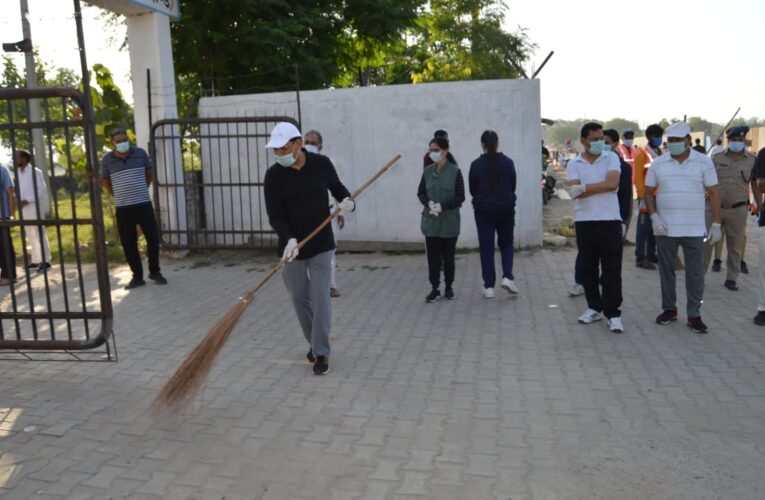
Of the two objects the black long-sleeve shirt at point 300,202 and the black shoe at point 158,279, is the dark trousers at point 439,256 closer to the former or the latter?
the black long-sleeve shirt at point 300,202

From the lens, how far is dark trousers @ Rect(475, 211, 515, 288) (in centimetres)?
738

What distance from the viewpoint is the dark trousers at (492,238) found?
7.38m

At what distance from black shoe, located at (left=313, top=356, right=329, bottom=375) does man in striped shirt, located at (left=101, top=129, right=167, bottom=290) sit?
13.8 feet

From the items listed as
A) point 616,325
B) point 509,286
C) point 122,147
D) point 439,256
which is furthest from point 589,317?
point 122,147

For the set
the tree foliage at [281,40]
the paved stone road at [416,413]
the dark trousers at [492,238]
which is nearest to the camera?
the paved stone road at [416,413]

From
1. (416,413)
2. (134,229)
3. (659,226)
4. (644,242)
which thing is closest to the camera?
(416,413)

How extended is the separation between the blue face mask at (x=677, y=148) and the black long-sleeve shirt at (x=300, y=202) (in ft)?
10.4

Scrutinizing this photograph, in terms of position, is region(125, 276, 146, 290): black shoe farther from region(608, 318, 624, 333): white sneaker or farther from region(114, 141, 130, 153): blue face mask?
region(608, 318, 624, 333): white sneaker

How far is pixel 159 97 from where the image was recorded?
10.3m

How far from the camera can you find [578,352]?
5562 millimetres

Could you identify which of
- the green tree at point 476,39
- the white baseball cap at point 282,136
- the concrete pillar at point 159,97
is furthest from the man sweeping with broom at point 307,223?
the green tree at point 476,39

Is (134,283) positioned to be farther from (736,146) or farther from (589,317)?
(736,146)

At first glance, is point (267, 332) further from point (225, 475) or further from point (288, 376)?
point (225, 475)

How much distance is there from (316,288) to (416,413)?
132 centimetres
